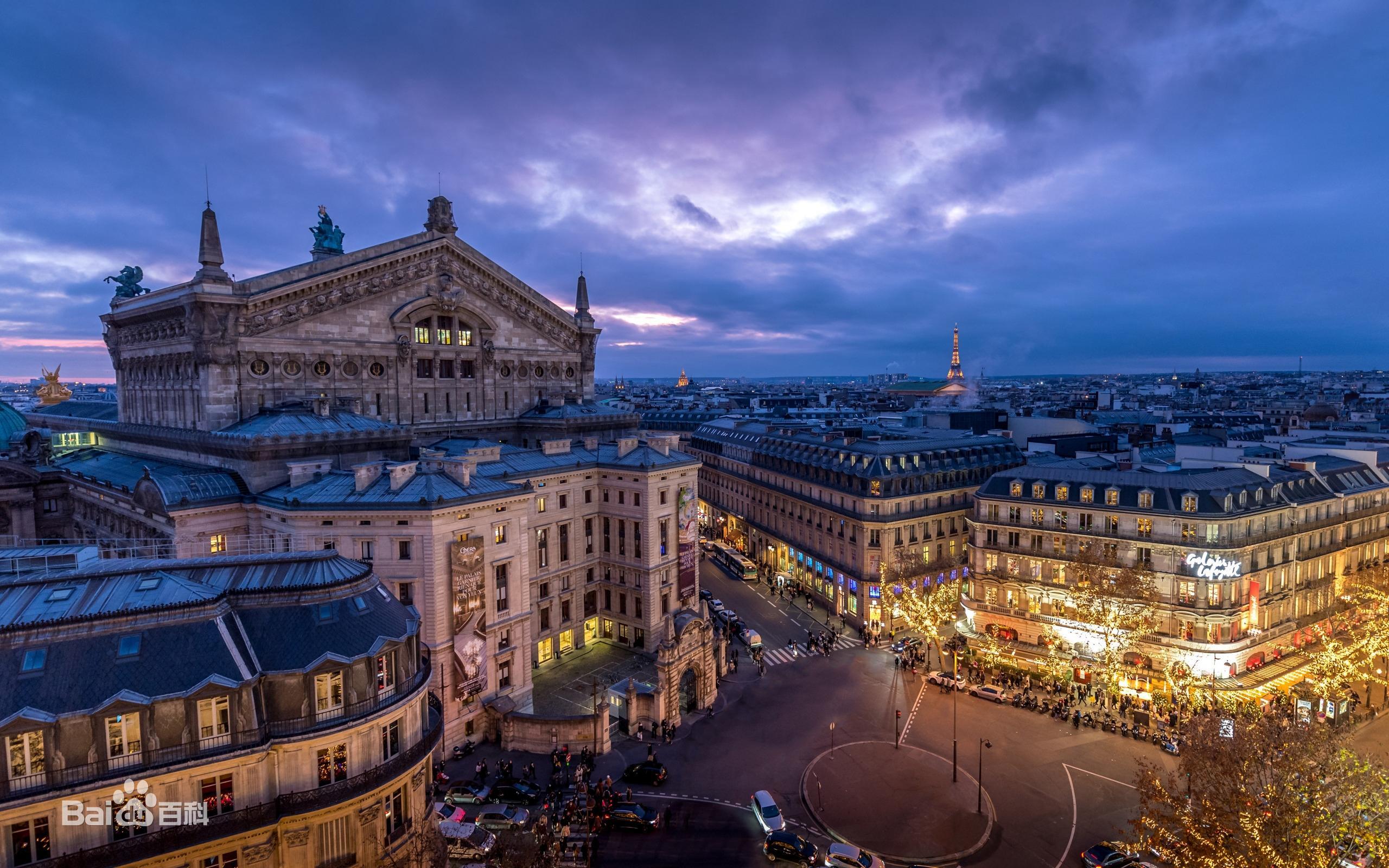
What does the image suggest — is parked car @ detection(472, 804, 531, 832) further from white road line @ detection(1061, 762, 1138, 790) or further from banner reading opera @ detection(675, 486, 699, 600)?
white road line @ detection(1061, 762, 1138, 790)

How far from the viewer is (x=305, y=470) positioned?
2231 inches

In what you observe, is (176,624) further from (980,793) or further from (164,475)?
(980,793)

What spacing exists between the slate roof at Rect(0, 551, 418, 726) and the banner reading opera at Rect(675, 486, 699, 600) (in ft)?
129

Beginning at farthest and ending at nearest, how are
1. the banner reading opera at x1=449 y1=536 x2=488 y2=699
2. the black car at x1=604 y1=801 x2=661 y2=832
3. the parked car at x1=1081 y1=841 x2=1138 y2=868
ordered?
1. the banner reading opera at x1=449 y1=536 x2=488 y2=699
2. the black car at x1=604 y1=801 x2=661 y2=832
3. the parked car at x1=1081 y1=841 x2=1138 y2=868

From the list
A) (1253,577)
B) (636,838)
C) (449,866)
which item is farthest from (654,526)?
(1253,577)

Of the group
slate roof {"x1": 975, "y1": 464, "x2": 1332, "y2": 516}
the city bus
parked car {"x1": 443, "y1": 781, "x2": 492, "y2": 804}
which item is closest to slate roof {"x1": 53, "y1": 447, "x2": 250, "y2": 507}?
parked car {"x1": 443, "y1": 781, "x2": 492, "y2": 804}

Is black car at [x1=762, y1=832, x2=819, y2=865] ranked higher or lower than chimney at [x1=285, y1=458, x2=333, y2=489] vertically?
lower

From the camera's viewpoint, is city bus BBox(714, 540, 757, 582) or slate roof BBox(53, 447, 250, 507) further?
city bus BBox(714, 540, 757, 582)

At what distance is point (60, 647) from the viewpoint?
1076 inches

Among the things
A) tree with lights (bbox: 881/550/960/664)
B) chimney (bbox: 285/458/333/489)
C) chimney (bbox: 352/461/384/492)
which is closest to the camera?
chimney (bbox: 352/461/384/492)

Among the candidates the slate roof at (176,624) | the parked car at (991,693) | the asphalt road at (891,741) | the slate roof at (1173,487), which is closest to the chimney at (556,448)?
the asphalt road at (891,741)

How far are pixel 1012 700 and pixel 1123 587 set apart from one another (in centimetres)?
1257

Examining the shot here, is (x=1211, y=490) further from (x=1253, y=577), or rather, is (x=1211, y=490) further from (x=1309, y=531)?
(x=1309, y=531)

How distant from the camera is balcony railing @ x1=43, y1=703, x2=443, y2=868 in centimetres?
2664
